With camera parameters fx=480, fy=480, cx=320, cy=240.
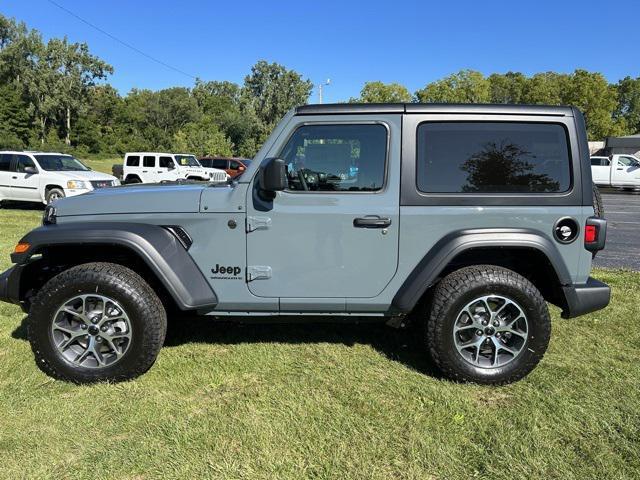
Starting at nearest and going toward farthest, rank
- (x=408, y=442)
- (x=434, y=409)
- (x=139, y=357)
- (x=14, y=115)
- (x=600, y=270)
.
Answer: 1. (x=408, y=442)
2. (x=434, y=409)
3. (x=139, y=357)
4. (x=600, y=270)
5. (x=14, y=115)

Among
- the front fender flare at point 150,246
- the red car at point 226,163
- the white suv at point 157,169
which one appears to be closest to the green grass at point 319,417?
the front fender flare at point 150,246

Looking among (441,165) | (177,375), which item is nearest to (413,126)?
(441,165)

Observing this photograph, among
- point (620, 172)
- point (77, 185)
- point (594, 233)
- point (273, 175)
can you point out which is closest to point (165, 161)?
point (77, 185)

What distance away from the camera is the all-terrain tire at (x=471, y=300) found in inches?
126

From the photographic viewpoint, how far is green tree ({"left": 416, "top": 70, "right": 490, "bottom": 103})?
48438 millimetres

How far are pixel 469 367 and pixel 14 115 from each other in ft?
208

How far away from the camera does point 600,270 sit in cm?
643

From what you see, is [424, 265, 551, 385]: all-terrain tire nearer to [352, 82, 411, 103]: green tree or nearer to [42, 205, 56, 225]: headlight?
[42, 205, 56, 225]: headlight

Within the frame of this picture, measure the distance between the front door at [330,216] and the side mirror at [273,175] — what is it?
0.19 metres

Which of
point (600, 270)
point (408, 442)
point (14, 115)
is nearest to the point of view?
point (408, 442)

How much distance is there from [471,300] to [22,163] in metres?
13.3

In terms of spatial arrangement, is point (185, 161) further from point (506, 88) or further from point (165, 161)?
point (506, 88)

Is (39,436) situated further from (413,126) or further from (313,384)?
(413,126)

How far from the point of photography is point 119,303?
3182 mm
